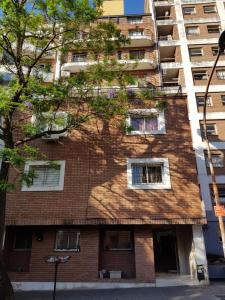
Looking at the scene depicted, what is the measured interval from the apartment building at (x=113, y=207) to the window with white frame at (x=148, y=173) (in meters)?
0.05

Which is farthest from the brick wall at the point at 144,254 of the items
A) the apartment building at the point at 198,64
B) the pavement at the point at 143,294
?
the apartment building at the point at 198,64

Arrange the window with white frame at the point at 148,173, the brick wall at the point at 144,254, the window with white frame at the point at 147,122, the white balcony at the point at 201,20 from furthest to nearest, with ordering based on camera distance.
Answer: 1. the white balcony at the point at 201,20
2. the window with white frame at the point at 147,122
3. the window with white frame at the point at 148,173
4. the brick wall at the point at 144,254

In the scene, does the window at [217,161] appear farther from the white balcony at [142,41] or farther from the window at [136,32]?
the window at [136,32]

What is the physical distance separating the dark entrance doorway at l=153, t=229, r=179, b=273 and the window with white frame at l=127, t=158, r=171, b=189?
340 centimetres

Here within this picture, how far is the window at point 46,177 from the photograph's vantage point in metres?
12.4

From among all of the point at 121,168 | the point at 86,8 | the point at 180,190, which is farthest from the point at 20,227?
the point at 86,8

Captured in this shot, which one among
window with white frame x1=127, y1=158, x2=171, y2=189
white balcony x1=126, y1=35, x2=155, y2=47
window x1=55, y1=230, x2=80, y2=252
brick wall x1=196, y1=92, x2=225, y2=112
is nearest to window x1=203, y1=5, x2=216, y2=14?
white balcony x1=126, y1=35, x2=155, y2=47

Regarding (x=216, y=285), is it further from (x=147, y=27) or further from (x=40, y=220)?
(x=147, y=27)

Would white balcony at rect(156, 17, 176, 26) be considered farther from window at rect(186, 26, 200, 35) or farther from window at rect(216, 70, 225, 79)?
window at rect(216, 70, 225, 79)

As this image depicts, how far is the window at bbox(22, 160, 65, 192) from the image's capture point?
12.4 metres

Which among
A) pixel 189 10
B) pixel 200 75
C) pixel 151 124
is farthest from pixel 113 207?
pixel 189 10

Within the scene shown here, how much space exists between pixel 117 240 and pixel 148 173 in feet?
11.8

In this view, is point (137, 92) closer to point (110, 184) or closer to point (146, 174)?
point (146, 174)

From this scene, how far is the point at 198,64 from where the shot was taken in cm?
2525
